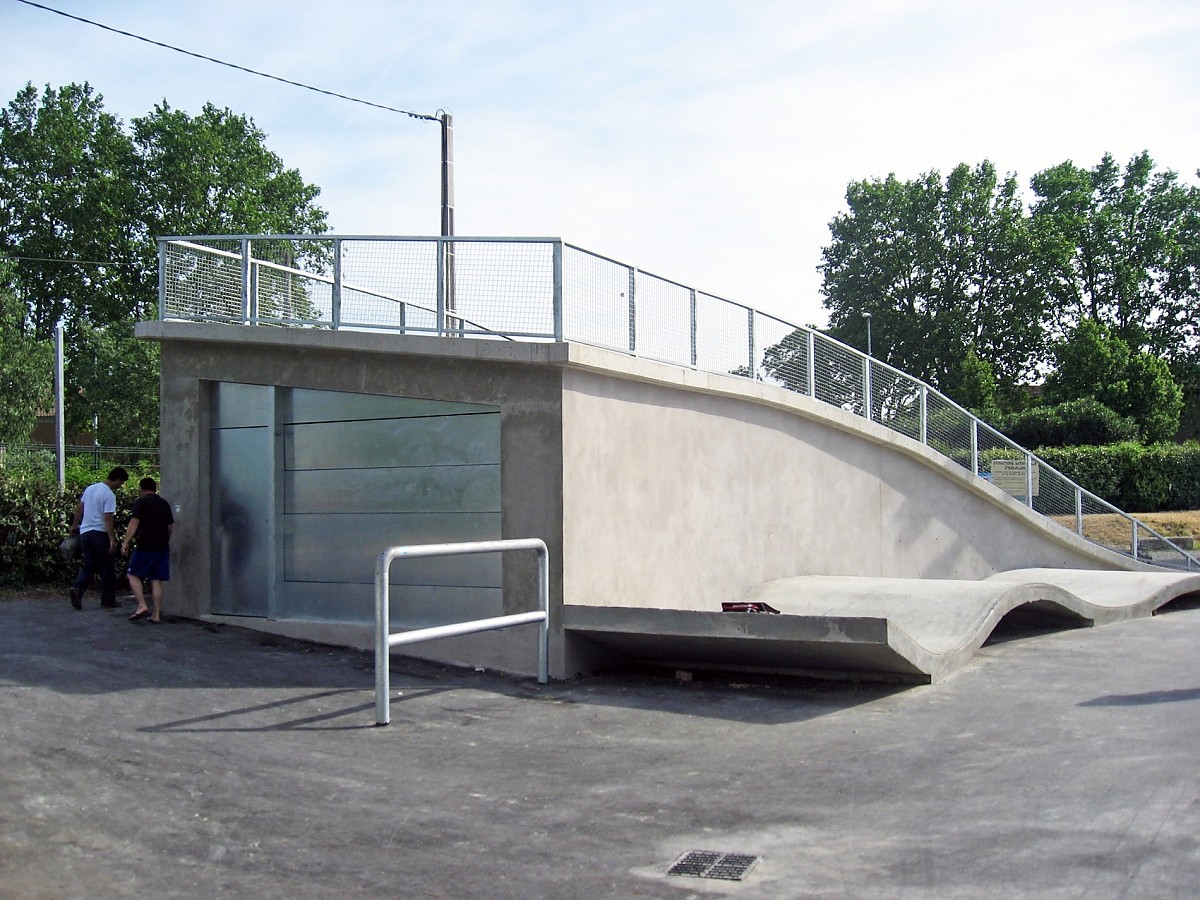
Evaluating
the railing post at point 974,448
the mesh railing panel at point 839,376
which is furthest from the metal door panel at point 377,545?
the railing post at point 974,448

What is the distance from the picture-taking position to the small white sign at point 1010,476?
57.0 feet

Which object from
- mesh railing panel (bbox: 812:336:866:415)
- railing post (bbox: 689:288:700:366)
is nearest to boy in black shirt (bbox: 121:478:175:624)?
railing post (bbox: 689:288:700:366)

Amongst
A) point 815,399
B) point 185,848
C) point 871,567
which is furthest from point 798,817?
point 871,567

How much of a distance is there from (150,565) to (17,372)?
3375 cm

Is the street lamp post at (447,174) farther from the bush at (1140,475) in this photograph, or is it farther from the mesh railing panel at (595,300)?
the bush at (1140,475)

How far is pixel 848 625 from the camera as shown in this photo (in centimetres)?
779

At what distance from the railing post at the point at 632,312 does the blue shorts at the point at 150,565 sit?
4962mm

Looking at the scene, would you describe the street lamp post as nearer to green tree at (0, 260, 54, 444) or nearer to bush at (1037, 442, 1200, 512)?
bush at (1037, 442, 1200, 512)

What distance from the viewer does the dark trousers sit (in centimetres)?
1194

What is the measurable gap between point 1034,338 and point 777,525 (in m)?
46.0

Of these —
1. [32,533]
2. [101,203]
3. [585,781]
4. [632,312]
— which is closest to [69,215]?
[101,203]

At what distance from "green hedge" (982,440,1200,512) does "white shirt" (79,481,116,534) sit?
28.0 metres

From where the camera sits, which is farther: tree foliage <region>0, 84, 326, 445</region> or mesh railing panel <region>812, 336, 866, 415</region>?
tree foliage <region>0, 84, 326, 445</region>

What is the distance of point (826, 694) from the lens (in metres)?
8.35
